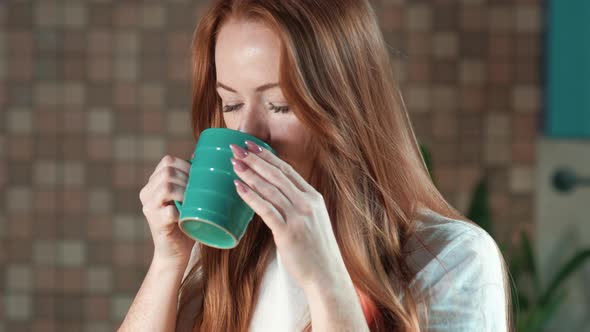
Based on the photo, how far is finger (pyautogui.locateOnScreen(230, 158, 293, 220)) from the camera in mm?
796

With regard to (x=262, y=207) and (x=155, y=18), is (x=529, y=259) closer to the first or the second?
(x=155, y=18)

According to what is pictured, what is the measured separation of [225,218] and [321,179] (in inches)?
8.7

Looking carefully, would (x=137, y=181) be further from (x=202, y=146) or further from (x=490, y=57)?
(x=202, y=146)

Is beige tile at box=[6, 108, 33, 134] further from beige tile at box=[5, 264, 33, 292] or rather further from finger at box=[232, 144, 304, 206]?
finger at box=[232, 144, 304, 206]

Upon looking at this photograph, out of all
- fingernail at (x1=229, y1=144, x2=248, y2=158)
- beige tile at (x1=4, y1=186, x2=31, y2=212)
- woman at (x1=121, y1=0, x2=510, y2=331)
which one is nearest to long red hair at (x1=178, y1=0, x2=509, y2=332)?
woman at (x1=121, y1=0, x2=510, y2=331)

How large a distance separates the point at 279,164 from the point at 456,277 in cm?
26

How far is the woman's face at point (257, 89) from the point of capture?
89cm

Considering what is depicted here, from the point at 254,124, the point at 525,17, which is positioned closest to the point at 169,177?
the point at 254,124

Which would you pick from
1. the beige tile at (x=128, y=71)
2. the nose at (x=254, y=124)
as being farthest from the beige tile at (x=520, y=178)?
the nose at (x=254, y=124)

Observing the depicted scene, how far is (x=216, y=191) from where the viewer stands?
81cm

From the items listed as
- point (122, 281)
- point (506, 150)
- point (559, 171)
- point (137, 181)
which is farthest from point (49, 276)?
point (559, 171)

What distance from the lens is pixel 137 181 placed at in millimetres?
2154

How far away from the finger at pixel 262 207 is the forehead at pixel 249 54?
15 centimetres

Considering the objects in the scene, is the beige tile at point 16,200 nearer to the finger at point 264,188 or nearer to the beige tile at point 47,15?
the beige tile at point 47,15
